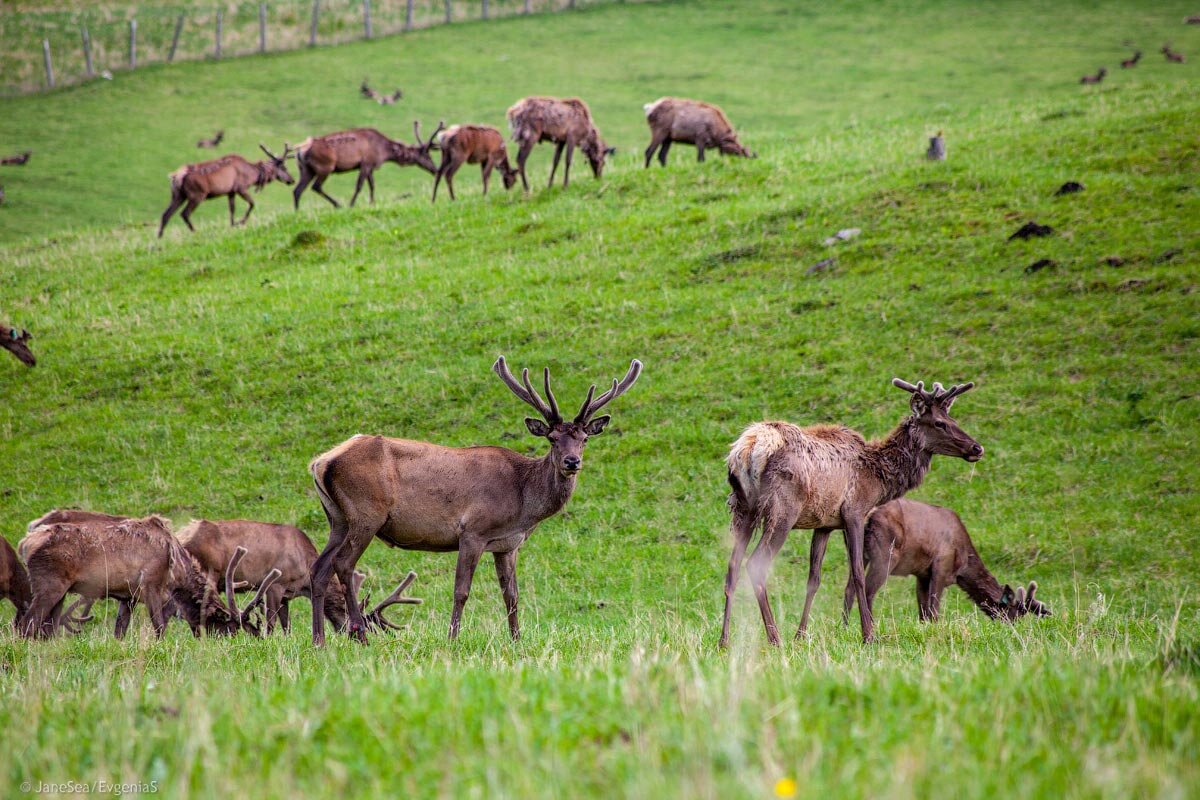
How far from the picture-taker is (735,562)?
9281mm

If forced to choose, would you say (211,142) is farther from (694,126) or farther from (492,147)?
(694,126)

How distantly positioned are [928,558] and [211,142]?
3251cm

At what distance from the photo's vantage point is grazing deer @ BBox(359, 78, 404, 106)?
42375mm

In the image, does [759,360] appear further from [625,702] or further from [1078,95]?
→ [1078,95]

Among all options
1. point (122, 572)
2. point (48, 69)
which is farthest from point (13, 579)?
point (48, 69)

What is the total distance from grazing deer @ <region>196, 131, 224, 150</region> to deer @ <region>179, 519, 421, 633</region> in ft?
93.0

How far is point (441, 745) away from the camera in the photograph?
3.69 metres

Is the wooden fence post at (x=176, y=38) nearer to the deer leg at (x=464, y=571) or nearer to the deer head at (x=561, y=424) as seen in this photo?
the deer head at (x=561, y=424)

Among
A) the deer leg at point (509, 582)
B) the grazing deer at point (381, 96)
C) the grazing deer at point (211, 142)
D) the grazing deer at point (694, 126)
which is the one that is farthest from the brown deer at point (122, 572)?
the grazing deer at point (381, 96)

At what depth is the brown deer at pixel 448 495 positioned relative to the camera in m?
9.83

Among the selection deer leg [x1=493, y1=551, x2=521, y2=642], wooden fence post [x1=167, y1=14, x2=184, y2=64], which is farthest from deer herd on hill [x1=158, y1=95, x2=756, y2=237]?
wooden fence post [x1=167, y1=14, x2=184, y2=64]

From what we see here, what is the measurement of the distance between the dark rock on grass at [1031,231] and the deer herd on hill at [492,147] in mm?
8662

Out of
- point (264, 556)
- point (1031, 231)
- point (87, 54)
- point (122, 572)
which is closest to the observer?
point (122, 572)

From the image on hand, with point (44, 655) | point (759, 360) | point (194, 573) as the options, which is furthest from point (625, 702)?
point (759, 360)
